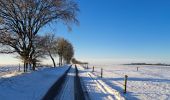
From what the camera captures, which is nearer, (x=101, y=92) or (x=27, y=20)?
(x=101, y=92)

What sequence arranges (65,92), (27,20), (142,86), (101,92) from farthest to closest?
(27,20) < (142,86) < (101,92) < (65,92)

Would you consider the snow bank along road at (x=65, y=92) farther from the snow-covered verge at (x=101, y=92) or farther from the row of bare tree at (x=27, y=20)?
the row of bare tree at (x=27, y=20)

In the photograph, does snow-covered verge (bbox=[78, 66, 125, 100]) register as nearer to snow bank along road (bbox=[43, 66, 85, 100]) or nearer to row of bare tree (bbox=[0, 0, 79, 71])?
snow bank along road (bbox=[43, 66, 85, 100])

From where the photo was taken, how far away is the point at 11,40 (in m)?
35.5

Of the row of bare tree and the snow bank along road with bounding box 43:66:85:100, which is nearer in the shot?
the snow bank along road with bounding box 43:66:85:100

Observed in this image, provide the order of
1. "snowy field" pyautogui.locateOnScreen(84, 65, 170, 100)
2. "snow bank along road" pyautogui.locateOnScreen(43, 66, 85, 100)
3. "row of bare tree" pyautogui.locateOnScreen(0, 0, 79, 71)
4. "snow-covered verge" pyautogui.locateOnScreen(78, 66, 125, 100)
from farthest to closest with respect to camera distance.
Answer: "row of bare tree" pyautogui.locateOnScreen(0, 0, 79, 71) < "snowy field" pyautogui.locateOnScreen(84, 65, 170, 100) < "snow-covered verge" pyautogui.locateOnScreen(78, 66, 125, 100) < "snow bank along road" pyautogui.locateOnScreen(43, 66, 85, 100)

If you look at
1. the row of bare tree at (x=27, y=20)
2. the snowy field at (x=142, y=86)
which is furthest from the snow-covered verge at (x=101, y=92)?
the row of bare tree at (x=27, y=20)

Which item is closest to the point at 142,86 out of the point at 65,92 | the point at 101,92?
the point at 101,92

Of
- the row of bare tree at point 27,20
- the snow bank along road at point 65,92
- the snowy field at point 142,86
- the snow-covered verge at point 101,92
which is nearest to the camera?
the snow bank along road at point 65,92

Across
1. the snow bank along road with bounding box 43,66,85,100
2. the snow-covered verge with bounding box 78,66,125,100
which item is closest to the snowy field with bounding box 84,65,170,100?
the snow-covered verge with bounding box 78,66,125,100

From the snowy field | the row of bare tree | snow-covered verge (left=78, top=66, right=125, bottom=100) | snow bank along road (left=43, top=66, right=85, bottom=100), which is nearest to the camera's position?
Answer: snow bank along road (left=43, top=66, right=85, bottom=100)

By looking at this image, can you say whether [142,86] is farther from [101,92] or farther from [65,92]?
[65,92]

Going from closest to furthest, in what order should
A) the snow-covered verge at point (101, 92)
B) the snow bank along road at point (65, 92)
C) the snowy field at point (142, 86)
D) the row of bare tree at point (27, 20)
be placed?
the snow bank along road at point (65, 92)
the snow-covered verge at point (101, 92)
the snowy field at point (142, 86)
the row of bare tree at point (27, 20)

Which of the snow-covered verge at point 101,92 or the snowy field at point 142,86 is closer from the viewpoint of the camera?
the snow-covered verge at point 101,92
